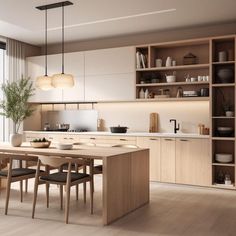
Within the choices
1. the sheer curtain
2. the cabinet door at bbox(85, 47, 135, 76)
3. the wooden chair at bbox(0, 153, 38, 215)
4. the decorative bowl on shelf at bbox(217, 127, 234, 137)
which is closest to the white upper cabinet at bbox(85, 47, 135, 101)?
the cabinet door at bbox(85, 47, 135, 76)

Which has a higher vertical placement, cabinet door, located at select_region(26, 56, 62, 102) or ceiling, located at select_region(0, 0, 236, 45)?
ceiling, located at select_region(0, 0, 236, 45)

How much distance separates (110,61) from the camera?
6.21 meters

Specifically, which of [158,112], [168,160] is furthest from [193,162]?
[158,112]

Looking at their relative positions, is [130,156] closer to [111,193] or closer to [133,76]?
[111,193]

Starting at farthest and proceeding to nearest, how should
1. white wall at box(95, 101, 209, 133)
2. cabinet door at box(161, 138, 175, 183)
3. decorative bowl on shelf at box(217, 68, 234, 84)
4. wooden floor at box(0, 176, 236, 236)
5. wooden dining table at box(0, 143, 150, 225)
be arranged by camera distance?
white wall at box(95, 101, 209, 133), cabinet door at box(161, 138, 175, 183), decorative bowl on shelf at box(217, 68, 234, 84), wooden dining table at box(0, 143, 150, 225), wooden floor at box(0, 176, 236, 236)

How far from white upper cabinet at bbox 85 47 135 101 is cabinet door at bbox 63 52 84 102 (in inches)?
4.6

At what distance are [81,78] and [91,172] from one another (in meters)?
2.99

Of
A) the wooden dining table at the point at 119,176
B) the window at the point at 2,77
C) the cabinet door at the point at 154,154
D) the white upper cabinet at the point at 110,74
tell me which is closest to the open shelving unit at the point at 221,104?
the cabinet door at the point at 154,154

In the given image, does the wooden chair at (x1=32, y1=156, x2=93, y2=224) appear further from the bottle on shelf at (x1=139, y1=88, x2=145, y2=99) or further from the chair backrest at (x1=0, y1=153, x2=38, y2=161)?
the bottle on shelf at (x1=139, y1=88, x2=145, y2=99)

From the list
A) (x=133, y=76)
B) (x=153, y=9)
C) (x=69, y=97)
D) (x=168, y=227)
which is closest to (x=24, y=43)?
(x=69, y=97)

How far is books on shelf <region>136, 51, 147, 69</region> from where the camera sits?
5922 mm

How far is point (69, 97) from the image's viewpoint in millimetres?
6715

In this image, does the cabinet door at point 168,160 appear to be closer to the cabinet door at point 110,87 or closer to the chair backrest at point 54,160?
the cabinet door at point 110,87

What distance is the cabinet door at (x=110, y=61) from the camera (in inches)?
237
